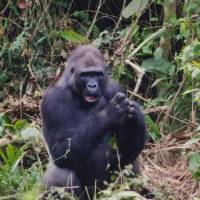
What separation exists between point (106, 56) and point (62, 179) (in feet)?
5.54

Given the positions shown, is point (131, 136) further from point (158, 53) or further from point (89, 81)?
point (158, 53)

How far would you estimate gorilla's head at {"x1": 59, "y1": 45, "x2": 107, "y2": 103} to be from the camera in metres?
4.92

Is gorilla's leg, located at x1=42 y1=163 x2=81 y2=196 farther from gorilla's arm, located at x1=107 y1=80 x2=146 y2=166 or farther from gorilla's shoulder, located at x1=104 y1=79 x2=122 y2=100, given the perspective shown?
gorilla's shoulder, located at x1=104 y1=79 x2=122 y2=100

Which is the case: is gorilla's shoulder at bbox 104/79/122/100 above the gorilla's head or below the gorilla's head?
below

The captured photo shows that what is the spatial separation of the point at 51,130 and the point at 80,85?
0.35 meters

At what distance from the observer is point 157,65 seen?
6.29 m

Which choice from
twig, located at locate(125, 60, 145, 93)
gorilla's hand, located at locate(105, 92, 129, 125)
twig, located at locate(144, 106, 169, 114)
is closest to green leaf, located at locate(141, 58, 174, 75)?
twig, located at locate(125, 60, 145, 93)

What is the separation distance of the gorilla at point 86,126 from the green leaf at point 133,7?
1446 millimetres

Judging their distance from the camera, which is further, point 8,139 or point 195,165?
point 8,139

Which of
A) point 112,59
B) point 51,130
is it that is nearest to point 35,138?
point 51,130

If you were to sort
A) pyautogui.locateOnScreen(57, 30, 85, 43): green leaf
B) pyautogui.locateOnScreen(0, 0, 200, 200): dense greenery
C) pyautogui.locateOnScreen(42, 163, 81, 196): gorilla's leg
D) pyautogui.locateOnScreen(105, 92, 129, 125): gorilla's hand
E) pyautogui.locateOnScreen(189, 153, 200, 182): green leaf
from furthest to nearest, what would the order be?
pyautogui.locateOnScreen(57, 30, 85, 43): green leaf, pyautogui.locateOnScreen(0, 0, 200, 200): dense greenery, pyautogui.locateOnScreen(189, 153, 200, 182): green leaf, pyautogui.locateOnScreen(42, 163, 81, 196): gorilla's leg, pyautogui.locateOnScreen(105, 92, 129, 125): gorilla's hand

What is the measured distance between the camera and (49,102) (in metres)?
4.99

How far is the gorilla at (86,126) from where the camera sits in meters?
4.88

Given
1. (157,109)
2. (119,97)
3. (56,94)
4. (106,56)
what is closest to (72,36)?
(106,56)
